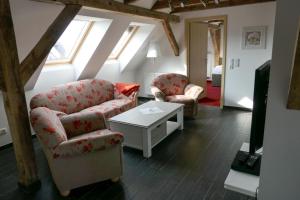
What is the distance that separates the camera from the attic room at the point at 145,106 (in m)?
1.05

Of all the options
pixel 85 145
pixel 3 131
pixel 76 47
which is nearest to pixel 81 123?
pixel 85 145

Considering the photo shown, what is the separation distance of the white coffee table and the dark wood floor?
129 mm

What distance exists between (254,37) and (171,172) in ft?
11.1

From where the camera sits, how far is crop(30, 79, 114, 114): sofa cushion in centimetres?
354

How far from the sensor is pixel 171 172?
8.82 feet

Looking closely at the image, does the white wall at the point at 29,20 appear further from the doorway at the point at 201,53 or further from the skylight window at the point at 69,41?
the doorway at the point at 201,53

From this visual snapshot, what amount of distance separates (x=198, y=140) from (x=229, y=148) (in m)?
0.49

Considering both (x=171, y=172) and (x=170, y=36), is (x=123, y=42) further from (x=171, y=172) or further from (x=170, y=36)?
(x=171, y=172)

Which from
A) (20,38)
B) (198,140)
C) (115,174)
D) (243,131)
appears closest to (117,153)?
(115,174)

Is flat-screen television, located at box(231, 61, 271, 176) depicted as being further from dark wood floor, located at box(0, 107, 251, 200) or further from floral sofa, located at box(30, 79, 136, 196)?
floral sofa, located at box(30, 79, 136, 196)

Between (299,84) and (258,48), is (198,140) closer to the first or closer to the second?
(258,48)

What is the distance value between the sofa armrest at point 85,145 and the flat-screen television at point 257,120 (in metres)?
1.30

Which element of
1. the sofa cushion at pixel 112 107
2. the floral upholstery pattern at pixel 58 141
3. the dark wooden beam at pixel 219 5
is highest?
the dark wooden beam at pixel 219 5

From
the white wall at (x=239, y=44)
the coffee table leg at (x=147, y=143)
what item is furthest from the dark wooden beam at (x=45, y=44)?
the white wall at (x=239, y=44)
